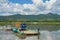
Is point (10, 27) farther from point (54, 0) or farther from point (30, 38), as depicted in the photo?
point (54, 0)

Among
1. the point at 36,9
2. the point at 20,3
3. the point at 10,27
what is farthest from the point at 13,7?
the point at 10,27

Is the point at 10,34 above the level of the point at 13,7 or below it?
below

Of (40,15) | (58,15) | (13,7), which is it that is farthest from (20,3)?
(58,15)

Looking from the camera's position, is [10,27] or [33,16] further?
[10,27]

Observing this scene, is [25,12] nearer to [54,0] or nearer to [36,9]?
[36,9]

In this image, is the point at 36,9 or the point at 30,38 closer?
the point at 36,9

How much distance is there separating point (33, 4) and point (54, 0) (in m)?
0.49

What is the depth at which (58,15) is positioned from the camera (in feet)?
17.8

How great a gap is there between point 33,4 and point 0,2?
0.80 meters

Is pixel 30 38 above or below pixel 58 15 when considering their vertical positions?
below

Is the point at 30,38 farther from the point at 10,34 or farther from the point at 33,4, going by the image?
the point at 33,4

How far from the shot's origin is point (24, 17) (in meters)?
5.39

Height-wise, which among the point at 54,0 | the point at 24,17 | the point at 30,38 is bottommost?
the point at 30,38

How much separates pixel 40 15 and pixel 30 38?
0.86m
